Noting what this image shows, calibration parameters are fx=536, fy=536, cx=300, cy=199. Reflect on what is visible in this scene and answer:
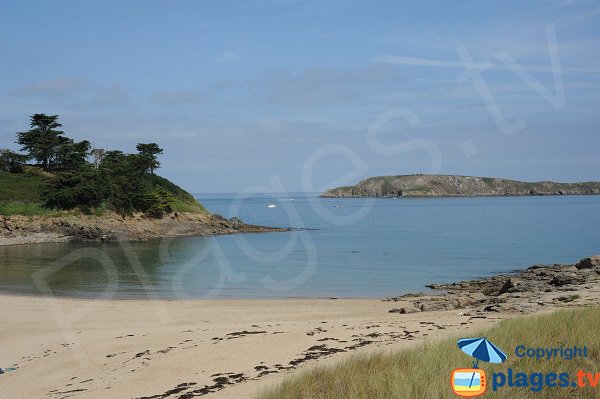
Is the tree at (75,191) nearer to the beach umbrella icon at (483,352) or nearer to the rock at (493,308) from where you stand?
the rock at (493,308)

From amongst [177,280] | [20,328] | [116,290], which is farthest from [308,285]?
[20,328]

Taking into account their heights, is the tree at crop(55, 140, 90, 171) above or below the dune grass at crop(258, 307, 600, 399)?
above

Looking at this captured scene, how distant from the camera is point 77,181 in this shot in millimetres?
69250

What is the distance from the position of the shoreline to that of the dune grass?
1593 mm

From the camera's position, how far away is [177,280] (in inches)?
1339

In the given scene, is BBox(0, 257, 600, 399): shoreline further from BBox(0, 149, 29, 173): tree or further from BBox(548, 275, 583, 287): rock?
BBox(0, 149, 29, 173): tree

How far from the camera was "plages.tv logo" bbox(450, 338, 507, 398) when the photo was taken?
261 inches

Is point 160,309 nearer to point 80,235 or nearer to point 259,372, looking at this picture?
point 259,372

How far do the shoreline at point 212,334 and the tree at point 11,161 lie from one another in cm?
6219

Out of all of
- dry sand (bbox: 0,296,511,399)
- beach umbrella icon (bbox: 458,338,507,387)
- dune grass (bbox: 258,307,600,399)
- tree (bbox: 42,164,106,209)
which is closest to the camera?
beach umbrella icon (bbox: 458,338,507,387)

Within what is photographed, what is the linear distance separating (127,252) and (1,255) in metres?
10.6

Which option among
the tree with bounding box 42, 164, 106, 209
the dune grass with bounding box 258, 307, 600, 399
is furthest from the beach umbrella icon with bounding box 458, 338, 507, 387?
the tree with bounding box 42, 164, 106, 209

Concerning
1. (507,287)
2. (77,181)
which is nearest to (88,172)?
(77,181)

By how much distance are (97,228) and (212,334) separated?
174 feet
